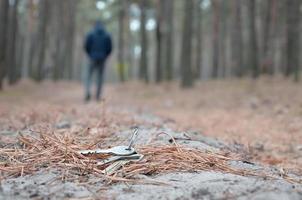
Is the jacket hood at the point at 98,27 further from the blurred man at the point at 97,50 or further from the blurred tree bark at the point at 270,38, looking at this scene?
the blurred tree bark at the point at 270,38

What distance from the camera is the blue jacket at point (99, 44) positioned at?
12234 millimetres

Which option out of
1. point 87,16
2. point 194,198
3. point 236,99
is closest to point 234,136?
point 194,198

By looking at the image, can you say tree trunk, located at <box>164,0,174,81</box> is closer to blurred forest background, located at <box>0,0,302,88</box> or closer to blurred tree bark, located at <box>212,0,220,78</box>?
blurred forest background, located at <box>0,0,302,88</box>

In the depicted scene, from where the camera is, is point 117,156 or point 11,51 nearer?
point 117,156

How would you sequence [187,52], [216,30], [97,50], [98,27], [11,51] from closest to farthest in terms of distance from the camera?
[97,50] → [98,27] → [187,52] → [11,51] → [216,30]

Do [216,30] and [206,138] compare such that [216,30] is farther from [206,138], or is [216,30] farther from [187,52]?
[206,138]

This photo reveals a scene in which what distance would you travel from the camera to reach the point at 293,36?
661 inches

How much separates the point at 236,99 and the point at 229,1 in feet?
63.0

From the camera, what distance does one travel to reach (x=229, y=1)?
30.1 meters

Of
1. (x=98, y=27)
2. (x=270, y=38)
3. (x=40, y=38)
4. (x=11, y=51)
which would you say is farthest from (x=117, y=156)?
(x=40, y=38)

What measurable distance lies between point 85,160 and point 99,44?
29.8 feet

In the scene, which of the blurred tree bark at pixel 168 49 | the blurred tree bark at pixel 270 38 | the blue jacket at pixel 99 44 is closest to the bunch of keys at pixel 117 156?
the blue jacket at pixel 99 44

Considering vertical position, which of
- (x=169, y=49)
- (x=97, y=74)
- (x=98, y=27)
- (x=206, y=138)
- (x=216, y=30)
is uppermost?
(x=216, y=30)

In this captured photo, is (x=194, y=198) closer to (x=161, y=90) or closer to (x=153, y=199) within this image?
(x=153, y=199)
